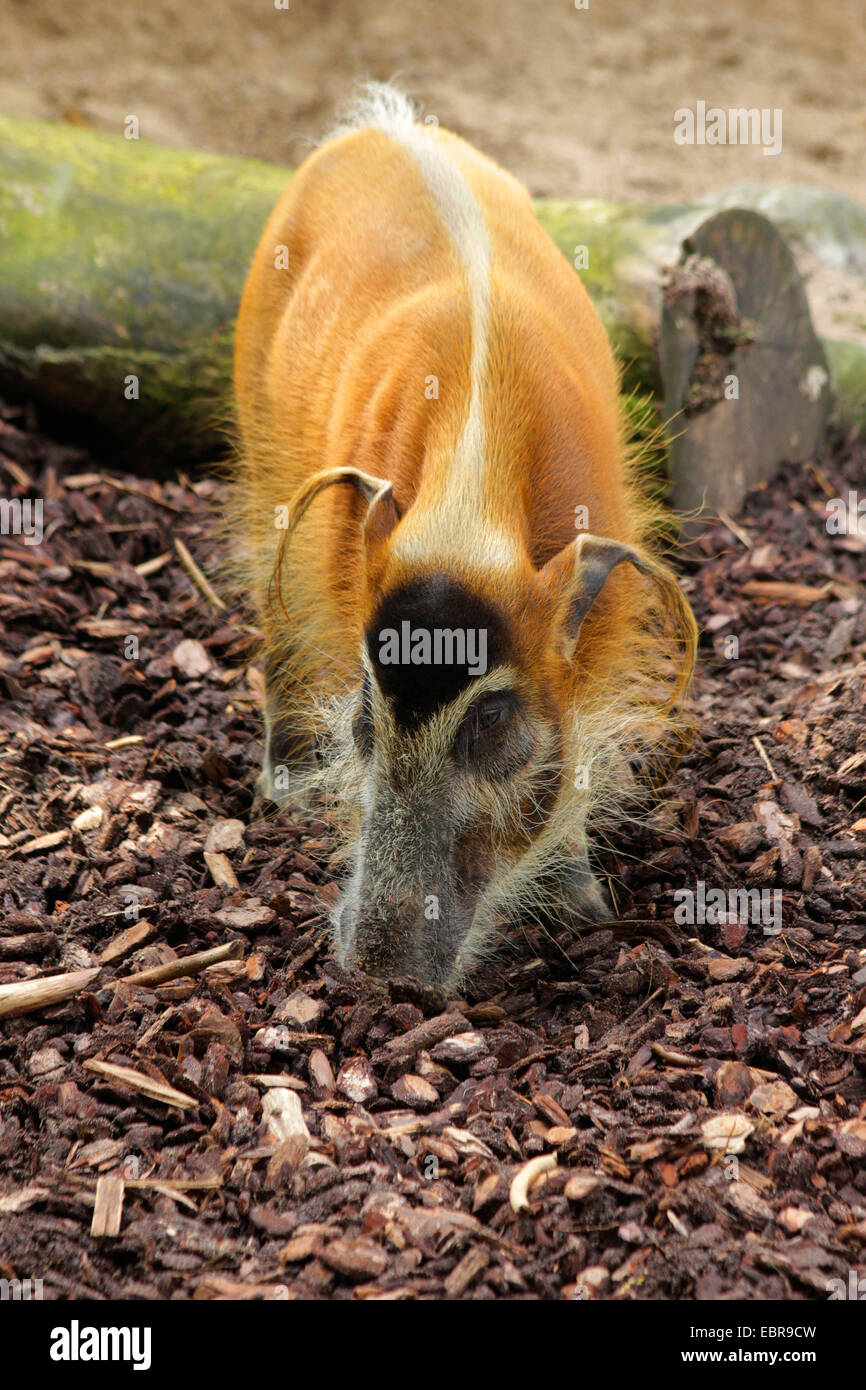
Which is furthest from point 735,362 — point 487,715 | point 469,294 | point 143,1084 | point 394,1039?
point 143,1084

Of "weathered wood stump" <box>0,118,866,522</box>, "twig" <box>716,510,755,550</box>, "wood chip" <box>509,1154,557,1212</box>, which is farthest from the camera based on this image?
"twig" <box>716,510,755,550</box>

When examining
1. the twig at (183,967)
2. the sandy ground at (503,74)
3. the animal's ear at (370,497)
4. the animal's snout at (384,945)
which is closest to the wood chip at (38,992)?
the twig at (183,967)

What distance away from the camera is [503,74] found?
13.3m

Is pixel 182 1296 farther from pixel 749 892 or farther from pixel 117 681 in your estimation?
pixel 117 681

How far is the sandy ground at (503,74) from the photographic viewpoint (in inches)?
484

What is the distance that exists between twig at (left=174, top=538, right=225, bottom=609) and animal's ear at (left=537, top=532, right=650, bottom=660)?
2.68 metres

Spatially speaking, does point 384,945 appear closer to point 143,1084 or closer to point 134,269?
point 143,1084

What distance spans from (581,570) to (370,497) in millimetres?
692

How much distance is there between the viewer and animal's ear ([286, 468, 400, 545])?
371cm

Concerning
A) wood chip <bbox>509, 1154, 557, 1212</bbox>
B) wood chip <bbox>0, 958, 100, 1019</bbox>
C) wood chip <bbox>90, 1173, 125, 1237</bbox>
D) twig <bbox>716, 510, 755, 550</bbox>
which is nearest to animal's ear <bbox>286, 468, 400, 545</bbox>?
wood chip <bbox>0, 958, 100, 1019</bbox>

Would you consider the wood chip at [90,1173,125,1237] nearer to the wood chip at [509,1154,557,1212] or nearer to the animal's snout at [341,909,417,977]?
the wood chip at [509,1154,557,1212]

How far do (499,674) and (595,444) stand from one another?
1018mm
